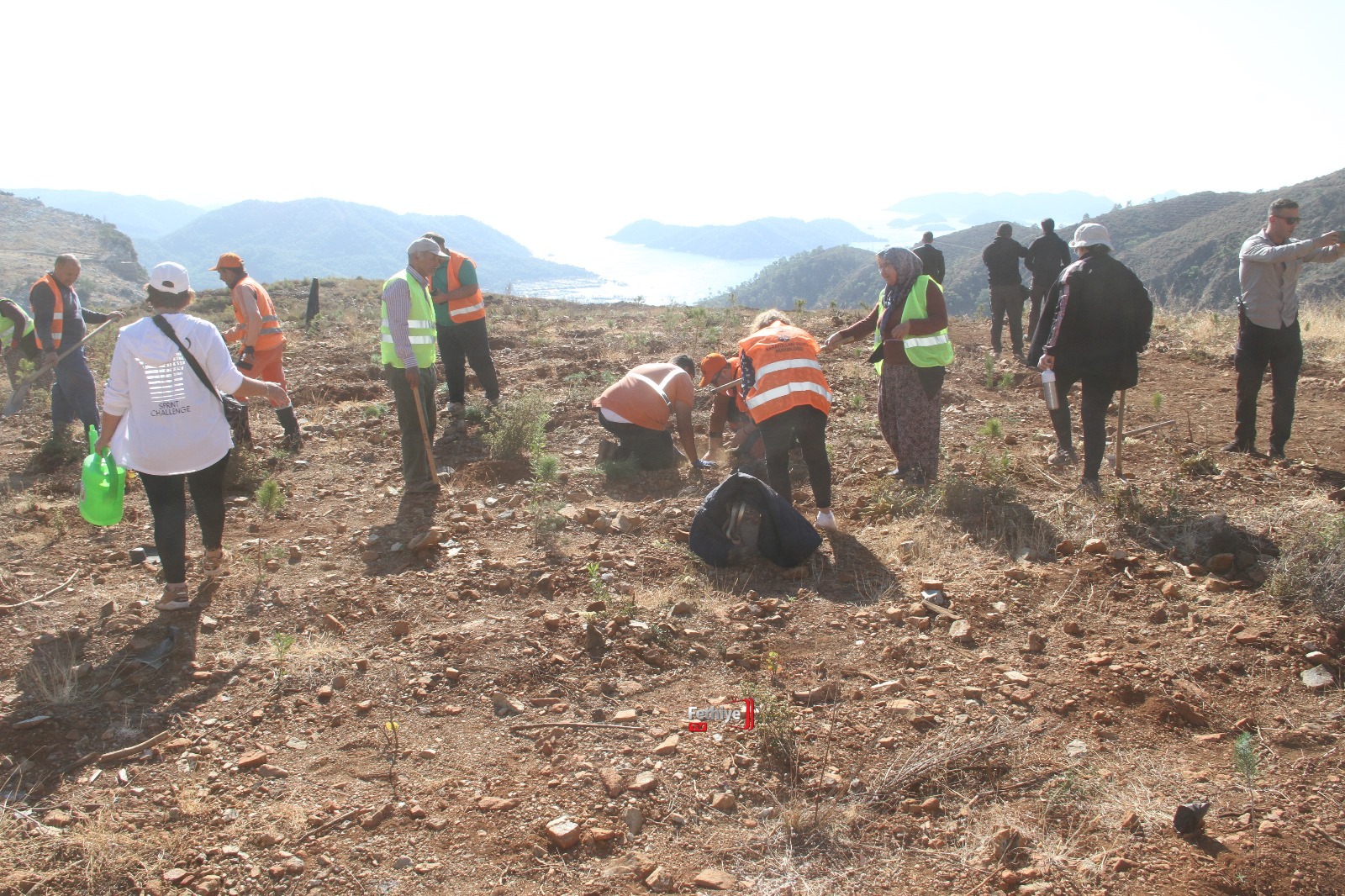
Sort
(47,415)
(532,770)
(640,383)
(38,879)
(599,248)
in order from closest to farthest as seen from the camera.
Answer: (38,879)
(532,770)
(640,383)
(47,415)
(599,248)

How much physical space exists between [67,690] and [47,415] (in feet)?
21.5

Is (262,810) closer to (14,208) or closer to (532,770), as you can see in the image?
(532,770)

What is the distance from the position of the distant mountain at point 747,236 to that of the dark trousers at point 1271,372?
83.1 metres

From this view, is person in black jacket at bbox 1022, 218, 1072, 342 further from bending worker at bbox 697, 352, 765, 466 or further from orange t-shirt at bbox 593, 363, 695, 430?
orange t-shirt at bbox 593, 363, 695, 430

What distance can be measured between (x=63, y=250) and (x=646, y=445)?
80708mm

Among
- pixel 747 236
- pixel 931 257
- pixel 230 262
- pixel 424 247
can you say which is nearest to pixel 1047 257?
pixel 931 257

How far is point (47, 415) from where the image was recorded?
26.7 feet

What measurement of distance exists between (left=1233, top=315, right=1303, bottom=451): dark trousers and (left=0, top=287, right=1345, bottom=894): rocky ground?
31 centimetres

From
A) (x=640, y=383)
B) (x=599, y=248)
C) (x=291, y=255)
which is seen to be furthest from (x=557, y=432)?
(x=291, y=255)

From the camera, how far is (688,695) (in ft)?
10.3

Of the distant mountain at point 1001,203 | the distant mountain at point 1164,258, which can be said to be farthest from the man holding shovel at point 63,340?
the distant mountain at point 1001,203

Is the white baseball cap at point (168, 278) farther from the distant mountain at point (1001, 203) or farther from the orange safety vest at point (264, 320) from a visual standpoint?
the distant mountain at point (1001, 203)

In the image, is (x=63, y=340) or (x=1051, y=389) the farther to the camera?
(x=63, y=340)

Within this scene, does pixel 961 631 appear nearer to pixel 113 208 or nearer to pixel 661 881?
pixel 661 881
